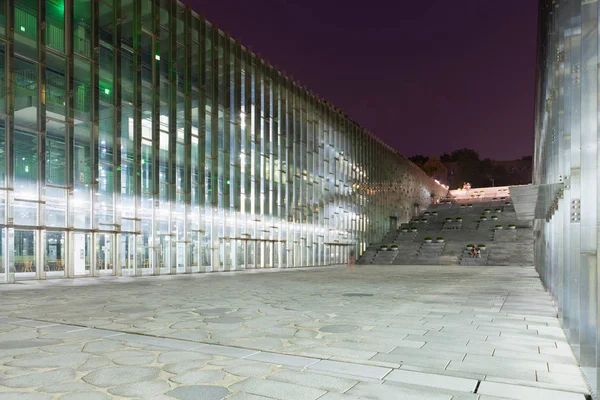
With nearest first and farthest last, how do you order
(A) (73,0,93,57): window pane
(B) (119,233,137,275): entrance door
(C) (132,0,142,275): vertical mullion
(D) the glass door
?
(D) the glass door, (A) (73,0,93,57): window pane, (B) (119,233,137,275): entrance door, (C) (132,0,142,275): vertical mullion

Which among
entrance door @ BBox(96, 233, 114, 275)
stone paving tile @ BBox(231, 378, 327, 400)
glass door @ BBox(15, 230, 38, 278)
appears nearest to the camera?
stone paving tile @ BBox(231, 378, 327, 400)

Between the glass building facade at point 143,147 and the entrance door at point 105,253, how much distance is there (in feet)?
0.18

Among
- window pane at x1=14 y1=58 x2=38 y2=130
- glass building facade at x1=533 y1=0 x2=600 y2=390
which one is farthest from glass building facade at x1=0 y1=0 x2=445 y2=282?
glass building facade at x1=533 y1=0 x2=600 y2=390

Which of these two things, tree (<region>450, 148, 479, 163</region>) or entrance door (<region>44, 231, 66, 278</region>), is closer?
entrance door (<region>44, 231, 66, 278</region>)

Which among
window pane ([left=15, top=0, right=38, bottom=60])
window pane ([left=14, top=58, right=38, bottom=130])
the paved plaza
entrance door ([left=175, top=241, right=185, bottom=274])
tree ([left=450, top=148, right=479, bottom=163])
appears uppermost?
tree ([left=450, top=148, right=479, bottom=163])

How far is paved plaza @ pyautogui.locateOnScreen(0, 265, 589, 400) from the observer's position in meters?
4.55

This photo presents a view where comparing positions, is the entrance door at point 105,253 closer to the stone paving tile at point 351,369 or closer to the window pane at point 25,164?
the window pane at point 25,164

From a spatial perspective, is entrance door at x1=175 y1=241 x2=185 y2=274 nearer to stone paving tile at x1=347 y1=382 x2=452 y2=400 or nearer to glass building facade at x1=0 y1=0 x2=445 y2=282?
glass building facade at x1=0 y1=0 x2=445 y2=282

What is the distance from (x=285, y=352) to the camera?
612 centimetres

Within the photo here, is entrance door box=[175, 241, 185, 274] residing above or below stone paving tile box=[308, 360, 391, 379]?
below

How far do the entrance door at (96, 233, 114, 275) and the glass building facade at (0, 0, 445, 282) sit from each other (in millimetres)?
56

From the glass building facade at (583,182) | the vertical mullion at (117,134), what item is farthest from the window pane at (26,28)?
the glass building facade at (583,182)

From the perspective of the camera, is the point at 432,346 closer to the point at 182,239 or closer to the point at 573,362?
the point at 573,362

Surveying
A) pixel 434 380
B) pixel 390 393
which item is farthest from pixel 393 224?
pixel 390 393
